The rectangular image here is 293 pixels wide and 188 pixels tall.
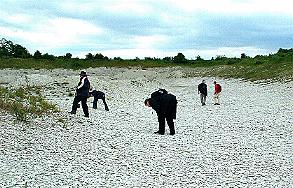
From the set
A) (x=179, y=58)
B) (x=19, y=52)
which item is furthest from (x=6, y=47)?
(x=179, y=58)

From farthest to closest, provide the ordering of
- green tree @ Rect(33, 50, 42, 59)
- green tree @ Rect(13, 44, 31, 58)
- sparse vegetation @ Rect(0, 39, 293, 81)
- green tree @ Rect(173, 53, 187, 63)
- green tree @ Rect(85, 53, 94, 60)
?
green tree @ Rect(173, 53, 187, 63), green tree @ Rect(85, 53, 94, 60), green tree @ Rect(33, 50, 42, 59), green tree @ Rect(13, 44, 31, 58), sparse vegetation @ Rect(0, 39, 293, 81)

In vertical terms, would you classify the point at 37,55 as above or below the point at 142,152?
above

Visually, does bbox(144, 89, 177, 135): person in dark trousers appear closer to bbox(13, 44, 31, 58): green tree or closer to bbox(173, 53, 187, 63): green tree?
bbox(13, 44, 31, 58): green tree

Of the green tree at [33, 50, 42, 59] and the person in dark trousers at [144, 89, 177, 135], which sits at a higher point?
the green tree at [33, 50, 42, 59]

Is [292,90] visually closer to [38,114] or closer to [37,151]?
[38,114]

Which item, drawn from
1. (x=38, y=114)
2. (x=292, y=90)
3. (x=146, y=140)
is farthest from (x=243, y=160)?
(x=292, y=90)

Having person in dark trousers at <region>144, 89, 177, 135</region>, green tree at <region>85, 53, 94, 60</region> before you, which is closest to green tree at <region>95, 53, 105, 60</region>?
green tree at <region>85, 53, 94, 60</region>

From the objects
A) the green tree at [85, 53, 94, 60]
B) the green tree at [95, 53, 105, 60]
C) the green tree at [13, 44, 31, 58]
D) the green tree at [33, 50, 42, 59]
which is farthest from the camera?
the green tree at [95, 53, 105, 60]

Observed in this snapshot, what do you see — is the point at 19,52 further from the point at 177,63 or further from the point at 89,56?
the point at 177,63

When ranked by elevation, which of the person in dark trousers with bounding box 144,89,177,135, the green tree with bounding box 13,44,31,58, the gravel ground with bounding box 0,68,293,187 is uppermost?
the green tree with bounding box 13,44,31,58

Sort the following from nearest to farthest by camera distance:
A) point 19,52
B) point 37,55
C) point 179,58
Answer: point 19,52 → point 37,55 → point 179,58

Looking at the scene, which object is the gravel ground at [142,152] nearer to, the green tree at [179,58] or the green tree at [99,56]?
the green tree at [99,56]

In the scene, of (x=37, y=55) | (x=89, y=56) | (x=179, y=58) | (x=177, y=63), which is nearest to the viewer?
(x=37, y=55)

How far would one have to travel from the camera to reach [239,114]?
25.5 metres
